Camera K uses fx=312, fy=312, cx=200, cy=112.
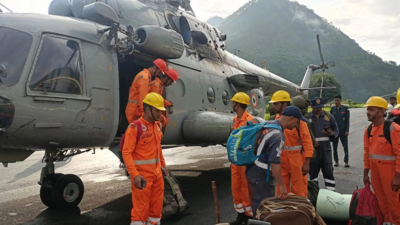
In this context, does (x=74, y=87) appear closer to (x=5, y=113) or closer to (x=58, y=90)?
(x=58, y=90)

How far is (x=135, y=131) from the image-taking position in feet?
11.7

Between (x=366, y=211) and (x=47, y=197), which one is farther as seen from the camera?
(x=47, y=197)

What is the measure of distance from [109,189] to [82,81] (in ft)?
10.5

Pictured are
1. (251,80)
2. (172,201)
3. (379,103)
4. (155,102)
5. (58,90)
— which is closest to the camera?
(155,102)

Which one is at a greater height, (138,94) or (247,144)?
(138,94)

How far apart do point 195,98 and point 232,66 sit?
2.81 meters

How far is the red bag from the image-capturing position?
3.77 metres

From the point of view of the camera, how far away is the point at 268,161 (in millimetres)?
3363

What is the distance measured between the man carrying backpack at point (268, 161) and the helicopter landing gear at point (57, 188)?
3.26 m

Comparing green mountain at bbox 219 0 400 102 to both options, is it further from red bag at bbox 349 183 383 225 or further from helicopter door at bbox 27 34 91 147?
helicopter door at bbox 27 34 91 147

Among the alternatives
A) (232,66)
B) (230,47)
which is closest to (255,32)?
(230,47)

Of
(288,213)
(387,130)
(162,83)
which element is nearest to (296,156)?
(387,130)

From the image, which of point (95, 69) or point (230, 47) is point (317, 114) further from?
point (230, 47)

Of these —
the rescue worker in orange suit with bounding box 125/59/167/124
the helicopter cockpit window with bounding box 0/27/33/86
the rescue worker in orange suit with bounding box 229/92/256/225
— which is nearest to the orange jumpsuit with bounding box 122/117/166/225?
the rescue worker in orange suit with bounding box 125/59/167/124
